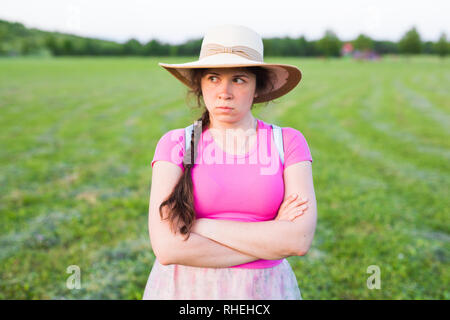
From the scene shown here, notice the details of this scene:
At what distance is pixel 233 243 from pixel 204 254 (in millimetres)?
151

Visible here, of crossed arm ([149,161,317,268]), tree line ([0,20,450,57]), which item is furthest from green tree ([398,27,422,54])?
crossed arm ([149,161,317,268])

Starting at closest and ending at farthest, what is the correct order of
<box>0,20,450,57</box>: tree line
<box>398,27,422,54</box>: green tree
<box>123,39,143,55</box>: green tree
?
<box>398,27,422,54</box>: green tree → <box>0,20,450,57</box>: tree line → <box>123,39,143,55</box>: green tree

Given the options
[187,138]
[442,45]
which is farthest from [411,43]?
[187,138]

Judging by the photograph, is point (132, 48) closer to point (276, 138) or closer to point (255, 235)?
point (276, 138)

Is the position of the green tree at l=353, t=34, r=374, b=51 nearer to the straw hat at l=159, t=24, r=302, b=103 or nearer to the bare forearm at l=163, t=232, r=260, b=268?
the straw hat at l=159, t=24, r=302, b=103

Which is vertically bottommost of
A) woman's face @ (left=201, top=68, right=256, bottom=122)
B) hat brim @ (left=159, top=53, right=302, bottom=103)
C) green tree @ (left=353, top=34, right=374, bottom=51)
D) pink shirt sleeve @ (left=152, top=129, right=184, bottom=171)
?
pink shirt sleeve @ (left=152, top=129, right=184, bottom=171)

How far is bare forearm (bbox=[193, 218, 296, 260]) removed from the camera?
5.84 feet

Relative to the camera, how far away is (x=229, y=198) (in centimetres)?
186

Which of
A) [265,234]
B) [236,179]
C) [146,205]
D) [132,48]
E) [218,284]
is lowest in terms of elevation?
[146,205]

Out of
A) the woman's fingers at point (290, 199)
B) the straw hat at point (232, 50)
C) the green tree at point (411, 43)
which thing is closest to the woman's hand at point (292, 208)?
the woman's fingers at point (290, 199)

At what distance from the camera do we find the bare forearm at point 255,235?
1.78 metres

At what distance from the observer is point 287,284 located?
6.56 feet
